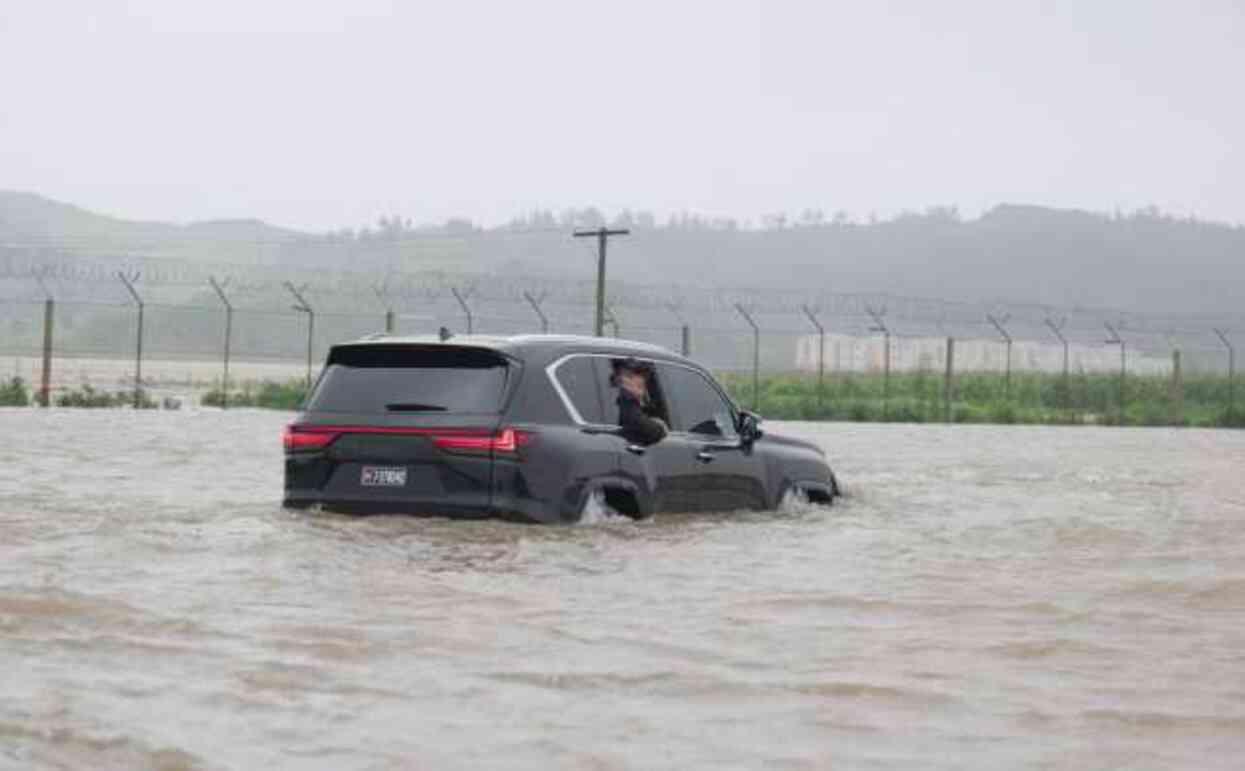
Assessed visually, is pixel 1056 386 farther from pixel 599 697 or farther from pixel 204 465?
pixel 599 697

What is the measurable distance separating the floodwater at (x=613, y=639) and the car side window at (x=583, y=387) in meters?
0.77

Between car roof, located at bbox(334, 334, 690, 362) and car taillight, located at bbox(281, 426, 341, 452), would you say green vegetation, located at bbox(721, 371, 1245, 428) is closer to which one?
car roof, located at bbox(334, 334, 690, 362)

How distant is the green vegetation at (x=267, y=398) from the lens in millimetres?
44750

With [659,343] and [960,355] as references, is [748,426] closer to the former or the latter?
[960,355]

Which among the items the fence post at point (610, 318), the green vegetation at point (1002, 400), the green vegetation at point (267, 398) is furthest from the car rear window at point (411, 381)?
the green vegetation at point (1002, 400)

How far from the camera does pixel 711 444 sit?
1581 centimetres

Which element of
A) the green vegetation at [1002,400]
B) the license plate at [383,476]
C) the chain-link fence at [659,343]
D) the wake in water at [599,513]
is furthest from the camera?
the chain-link fence at [659,343]

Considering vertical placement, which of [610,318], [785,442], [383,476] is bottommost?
[383,476]

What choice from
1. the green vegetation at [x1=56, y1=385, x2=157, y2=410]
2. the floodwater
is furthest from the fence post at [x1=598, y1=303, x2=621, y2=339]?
the floodwater

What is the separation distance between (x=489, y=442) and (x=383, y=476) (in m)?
0.71

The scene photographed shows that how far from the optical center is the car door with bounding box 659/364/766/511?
51.1 ft

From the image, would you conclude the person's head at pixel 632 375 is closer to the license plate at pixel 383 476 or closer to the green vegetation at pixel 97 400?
the license plate at pixel 383 476

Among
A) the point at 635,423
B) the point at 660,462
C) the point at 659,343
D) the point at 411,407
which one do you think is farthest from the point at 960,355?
the point at 411,407

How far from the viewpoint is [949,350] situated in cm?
4994
